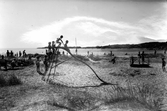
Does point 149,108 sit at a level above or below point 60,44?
below

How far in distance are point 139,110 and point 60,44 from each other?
6.53 m

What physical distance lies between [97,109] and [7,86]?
6.81m

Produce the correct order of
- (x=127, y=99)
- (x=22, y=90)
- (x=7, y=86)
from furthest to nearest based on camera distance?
(x=7, y=86) < (x=22, y=90) < (x=127, y=99)

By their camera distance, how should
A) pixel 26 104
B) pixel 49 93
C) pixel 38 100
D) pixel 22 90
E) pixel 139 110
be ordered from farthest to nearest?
1. pixel 22 90
2. pixel 49 93
3. pixel 38 100
4. pixel 26 104
5. pixel 139 110

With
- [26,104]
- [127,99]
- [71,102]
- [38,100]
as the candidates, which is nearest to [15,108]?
[26,104]

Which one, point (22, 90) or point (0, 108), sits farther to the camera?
point (22, 90)

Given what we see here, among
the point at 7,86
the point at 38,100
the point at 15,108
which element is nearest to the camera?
the point at 15,108

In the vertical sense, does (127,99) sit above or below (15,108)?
above

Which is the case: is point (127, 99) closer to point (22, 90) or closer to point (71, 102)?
point (71, 102)

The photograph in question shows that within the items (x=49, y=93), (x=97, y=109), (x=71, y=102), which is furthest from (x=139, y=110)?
(x=49, y=93)

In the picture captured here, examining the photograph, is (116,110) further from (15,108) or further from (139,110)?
(15,108)

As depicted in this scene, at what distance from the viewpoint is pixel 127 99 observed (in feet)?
16.7

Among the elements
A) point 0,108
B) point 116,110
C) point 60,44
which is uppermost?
point 60,44

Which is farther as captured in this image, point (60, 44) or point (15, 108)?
point (60, 44)
